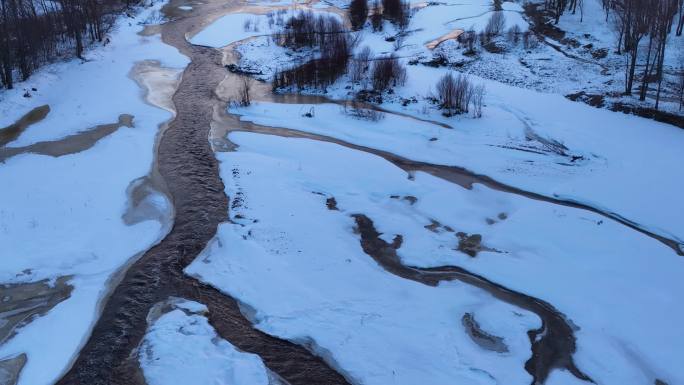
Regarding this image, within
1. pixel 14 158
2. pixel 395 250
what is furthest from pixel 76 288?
pixel 14 158

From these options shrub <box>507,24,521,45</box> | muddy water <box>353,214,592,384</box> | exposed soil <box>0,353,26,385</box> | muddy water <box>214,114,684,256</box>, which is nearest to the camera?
exposed soil <box>0,353,26,385</box>

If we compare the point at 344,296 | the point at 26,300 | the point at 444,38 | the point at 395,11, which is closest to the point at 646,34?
the point at 444,38

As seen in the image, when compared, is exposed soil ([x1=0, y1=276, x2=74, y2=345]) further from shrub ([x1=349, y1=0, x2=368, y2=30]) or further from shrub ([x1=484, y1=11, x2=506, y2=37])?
shrub ([x1=349, y1=0, x2=368, y2=30])

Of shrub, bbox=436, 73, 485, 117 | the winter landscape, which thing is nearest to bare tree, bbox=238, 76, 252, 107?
the winter landscape

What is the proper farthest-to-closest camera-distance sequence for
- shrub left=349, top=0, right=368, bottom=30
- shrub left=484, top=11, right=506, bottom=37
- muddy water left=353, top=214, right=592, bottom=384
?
shrub left=349, top=0, right=368, bottom=30 → shrub left=484, top=11, right=506, bottom=37 → muddy water left=353, top=214, right=592, bottom=384

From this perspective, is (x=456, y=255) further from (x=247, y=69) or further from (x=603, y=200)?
(x=247, y=69)

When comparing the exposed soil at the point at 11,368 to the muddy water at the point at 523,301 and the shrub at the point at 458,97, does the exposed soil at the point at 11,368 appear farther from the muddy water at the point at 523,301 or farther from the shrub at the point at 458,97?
the shrub at the point at 458,97
